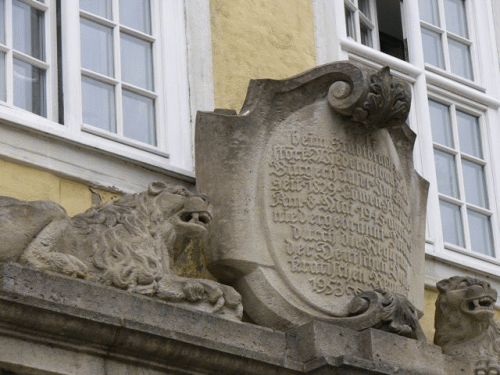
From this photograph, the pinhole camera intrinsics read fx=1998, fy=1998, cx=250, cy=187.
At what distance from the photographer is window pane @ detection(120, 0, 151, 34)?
1029 cm

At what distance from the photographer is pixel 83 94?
387 inches

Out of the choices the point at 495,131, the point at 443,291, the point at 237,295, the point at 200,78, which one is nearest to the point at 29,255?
the point at 237,295

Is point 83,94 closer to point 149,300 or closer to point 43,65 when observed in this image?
point 43,65

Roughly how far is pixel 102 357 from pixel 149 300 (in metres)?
0.34

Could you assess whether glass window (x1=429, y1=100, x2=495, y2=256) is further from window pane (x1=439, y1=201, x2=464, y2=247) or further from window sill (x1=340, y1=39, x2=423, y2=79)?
window sill (x1=340, y1=39, x2=423, y2=79)

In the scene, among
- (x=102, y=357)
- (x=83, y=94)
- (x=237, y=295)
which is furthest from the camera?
(x=83, y=94)

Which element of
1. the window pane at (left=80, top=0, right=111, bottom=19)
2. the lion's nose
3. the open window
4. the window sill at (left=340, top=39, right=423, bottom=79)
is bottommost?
the lion's nose

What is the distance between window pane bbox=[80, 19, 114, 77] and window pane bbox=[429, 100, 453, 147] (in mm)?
2419

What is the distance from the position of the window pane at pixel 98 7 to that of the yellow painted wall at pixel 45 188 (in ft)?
3.61

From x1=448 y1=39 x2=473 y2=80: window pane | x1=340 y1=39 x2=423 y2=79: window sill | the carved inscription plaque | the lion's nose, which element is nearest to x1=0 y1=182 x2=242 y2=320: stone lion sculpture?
the carved inscription plaque

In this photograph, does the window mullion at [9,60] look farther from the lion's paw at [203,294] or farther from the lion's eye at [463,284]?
the lion's eye at [463,284]

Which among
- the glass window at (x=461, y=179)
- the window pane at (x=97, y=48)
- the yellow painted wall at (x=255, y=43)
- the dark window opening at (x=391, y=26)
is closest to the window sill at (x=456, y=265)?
the glass window at (x=461, y=179)

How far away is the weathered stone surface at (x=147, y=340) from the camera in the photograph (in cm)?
839

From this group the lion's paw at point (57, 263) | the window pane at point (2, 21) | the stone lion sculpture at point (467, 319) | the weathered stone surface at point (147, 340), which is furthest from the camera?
the stone lion sculpture at point (467, 319)
